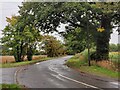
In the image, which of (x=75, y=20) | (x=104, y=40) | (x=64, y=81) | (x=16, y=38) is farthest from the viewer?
(x=16, y=38)

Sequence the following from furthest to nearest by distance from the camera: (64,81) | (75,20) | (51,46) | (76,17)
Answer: (51,46), (75,20), (76,17), (64,81)

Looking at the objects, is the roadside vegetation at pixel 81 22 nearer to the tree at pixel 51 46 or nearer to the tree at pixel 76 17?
the tree at pixel 76 17

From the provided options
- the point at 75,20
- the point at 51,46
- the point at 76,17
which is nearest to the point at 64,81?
the point at 76,17

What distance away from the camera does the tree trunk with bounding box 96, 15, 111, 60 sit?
34.8 meters

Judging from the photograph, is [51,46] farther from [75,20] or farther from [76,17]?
[76,17]

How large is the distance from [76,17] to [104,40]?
186 inches

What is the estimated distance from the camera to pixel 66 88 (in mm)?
17328

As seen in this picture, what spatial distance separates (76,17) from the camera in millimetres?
33188

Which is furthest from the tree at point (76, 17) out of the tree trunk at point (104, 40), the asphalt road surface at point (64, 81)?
the asphalt road surface at point (64, 81)

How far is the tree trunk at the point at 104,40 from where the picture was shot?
34812mm

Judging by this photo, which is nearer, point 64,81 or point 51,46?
point 64,81

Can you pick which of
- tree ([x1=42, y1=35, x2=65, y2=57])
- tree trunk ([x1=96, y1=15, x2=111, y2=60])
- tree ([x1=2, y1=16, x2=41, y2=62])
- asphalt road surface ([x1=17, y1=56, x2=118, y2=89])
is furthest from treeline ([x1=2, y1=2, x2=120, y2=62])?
tree ([x1=42, y1=35, x2=65, y2=57])

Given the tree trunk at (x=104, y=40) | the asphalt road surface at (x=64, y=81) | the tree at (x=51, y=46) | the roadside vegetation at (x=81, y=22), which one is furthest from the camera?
the tree at (x=51, y=46)

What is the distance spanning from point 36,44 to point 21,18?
2377 centimetres
